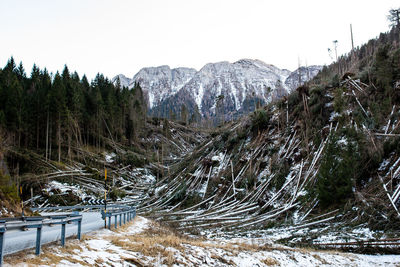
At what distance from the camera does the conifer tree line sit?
42.9 m

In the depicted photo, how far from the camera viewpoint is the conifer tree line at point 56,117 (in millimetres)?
42938

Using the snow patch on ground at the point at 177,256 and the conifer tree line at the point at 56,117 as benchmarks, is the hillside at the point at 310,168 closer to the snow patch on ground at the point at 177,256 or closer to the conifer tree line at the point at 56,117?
the snow patch on ground at the point at 177,256

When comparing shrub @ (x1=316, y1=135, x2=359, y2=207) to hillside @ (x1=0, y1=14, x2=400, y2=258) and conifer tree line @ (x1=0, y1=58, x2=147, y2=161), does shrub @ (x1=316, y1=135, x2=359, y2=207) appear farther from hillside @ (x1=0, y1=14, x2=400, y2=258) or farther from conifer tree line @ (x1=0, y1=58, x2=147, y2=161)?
conifer tree line @ (x1=0, y1=58, x2=147, y2=161)

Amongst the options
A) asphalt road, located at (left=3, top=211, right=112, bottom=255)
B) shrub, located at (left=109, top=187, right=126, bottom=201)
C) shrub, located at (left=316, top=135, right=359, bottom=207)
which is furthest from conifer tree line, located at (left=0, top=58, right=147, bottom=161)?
shrub, located at (left=316, top=135, right=359, bottom=207)

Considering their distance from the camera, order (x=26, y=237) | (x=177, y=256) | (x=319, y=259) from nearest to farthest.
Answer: (x=177, y=256)
(x=26, y=237)
(x=319, y=259)

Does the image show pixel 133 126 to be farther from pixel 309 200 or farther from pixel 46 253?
pixel 46 253

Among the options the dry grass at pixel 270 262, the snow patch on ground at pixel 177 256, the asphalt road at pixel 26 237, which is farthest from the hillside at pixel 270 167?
the asphalt road at pixel 26 237

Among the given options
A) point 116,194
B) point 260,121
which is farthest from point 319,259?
point 116,194

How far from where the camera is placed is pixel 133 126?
6806 cm

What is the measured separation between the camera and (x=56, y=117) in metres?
45.7

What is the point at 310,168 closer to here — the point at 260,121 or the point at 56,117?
the point at 260,121

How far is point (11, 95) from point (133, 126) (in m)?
28.4

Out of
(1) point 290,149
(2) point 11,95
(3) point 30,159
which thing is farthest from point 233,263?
(2) point 11,95

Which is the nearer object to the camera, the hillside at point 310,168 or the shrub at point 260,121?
the hillside at point 310,168
